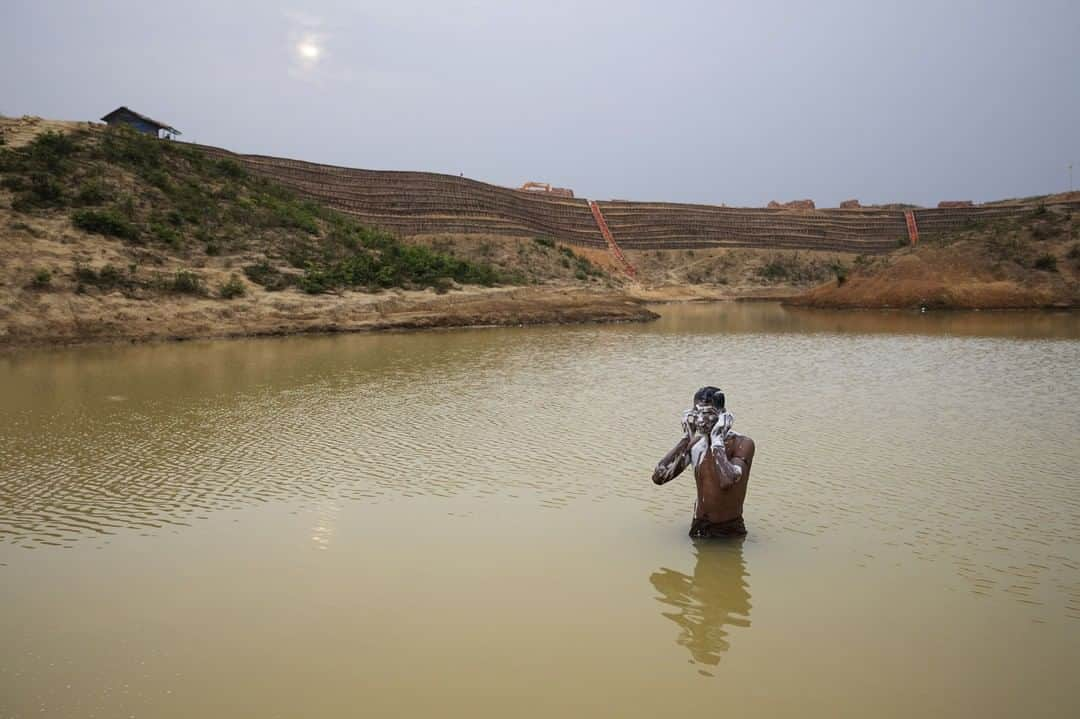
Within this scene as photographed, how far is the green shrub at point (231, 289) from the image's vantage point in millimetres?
27039

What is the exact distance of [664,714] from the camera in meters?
4.22

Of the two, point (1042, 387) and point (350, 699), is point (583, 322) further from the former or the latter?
point (350, 699)

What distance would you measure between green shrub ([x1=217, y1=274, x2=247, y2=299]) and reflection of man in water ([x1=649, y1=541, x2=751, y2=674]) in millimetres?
24139

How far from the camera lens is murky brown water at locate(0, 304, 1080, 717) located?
454cm

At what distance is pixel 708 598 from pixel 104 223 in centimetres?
2896

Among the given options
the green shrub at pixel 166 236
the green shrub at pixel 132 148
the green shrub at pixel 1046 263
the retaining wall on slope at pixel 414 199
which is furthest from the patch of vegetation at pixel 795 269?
the green shrub at pixel 166 236

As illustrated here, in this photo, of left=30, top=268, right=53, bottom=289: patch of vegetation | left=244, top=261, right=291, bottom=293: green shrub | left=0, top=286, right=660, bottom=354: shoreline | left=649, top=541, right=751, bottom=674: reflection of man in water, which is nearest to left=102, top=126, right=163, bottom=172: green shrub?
left=244, top=261, right=291, bottom=293: green shrub

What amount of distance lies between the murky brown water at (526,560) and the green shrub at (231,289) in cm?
1330

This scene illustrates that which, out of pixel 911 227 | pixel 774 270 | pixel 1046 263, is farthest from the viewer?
pixel 911 227

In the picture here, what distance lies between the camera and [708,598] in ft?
18.6

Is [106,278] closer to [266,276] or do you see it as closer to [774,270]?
[266,276]

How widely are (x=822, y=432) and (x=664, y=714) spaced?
7.70 metres

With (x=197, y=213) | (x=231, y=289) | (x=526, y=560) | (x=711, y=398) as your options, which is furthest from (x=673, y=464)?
(x=197, y=213)

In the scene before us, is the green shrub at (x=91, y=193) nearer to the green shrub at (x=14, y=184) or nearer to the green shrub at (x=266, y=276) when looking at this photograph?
the green shrub at (x=14, y=184)
